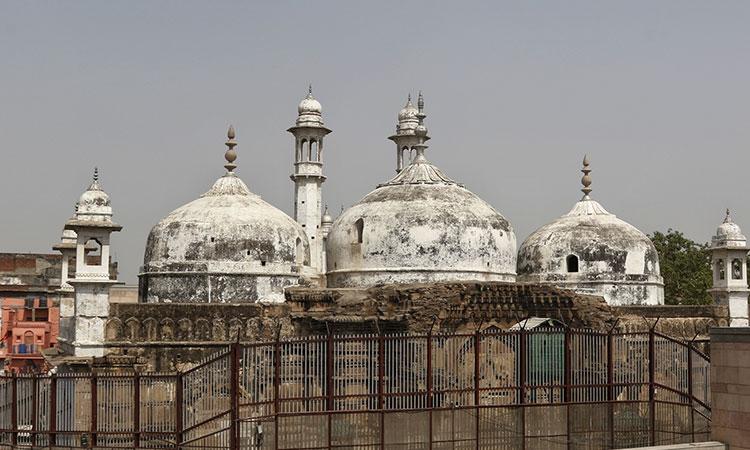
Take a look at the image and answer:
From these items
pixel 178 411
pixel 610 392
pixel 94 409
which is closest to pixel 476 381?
pixel 610 392

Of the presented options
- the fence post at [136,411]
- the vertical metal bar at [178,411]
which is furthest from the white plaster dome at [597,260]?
the vertical metal bar at [178,411]

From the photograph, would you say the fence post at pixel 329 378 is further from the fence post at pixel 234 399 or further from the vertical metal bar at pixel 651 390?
the vertical metal bar at pixel 651 390

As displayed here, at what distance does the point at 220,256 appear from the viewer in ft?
78.8

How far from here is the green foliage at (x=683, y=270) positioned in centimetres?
3747

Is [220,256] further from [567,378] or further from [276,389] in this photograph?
[567,378]

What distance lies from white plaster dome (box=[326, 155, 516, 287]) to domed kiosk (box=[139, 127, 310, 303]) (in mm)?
1228

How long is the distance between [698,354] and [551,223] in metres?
15.5

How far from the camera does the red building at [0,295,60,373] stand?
29.3 metres

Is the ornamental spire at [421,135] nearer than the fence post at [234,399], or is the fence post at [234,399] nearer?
the fence post at [234,399]

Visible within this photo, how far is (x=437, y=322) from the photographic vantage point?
19578 mm

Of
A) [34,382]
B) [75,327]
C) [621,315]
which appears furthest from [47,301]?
[34,382]

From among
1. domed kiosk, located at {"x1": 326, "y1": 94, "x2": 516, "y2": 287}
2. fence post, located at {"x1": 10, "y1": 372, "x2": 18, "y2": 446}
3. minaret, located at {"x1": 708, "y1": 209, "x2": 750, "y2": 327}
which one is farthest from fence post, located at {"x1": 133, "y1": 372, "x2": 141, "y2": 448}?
minaret, located at {"x1": 708, "y1": 209, "x2": 750, "y2": 327}

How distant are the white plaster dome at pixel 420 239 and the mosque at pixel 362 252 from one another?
0.09 feet

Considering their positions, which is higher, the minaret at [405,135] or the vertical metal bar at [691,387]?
the minaret at [405,135]
